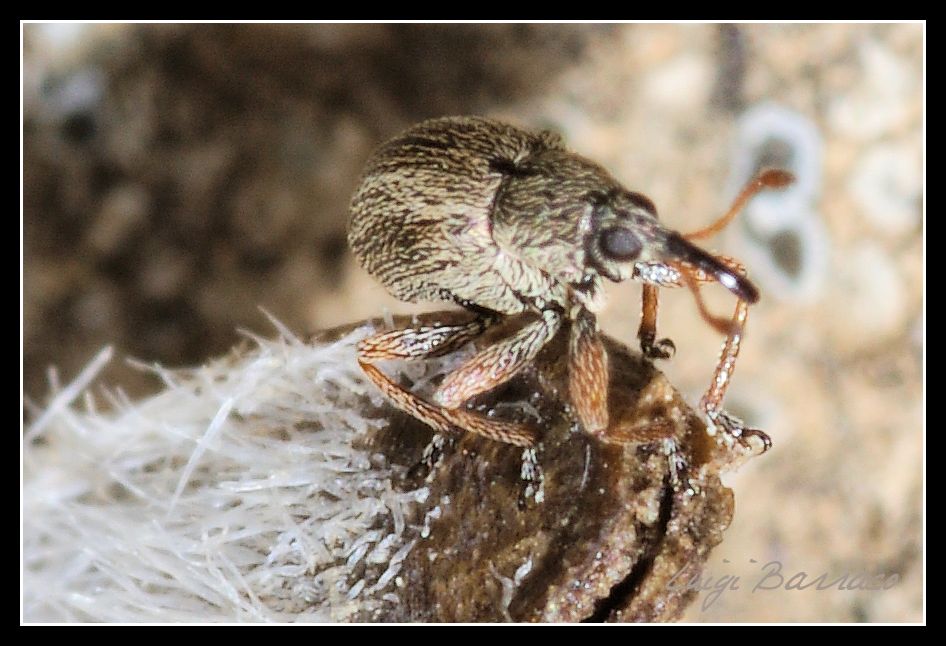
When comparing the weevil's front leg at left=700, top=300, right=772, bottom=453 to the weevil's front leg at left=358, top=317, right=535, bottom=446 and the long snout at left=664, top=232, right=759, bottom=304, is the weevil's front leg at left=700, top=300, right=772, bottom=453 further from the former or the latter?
the weevil's front leg at left=358, top=317, right=535, bottom=446

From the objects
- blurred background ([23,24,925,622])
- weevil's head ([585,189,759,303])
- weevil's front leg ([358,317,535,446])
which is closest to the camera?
weevil's front leg ([358,317,535,446])

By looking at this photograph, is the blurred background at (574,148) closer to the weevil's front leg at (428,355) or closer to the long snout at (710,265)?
the weevil's front leg at (428,355)

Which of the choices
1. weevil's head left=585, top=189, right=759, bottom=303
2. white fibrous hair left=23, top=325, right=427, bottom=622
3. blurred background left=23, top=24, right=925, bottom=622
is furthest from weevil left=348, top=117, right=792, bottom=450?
blurred background left=23, top=24, right=925, bottom=622

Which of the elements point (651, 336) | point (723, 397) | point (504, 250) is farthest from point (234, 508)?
point (723, 397)

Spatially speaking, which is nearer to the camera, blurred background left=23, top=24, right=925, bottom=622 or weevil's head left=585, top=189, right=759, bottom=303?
weevil's head left=585, top=189, right=759, bottom=303

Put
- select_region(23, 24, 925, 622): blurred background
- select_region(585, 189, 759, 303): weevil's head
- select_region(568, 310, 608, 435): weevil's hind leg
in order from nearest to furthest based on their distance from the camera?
select_region(568, 310, 608, 435): weevil's hind leg, select_region(585, 189, 759, 303): weevil's head, select_region(23, 24, 925, 622): blurred background

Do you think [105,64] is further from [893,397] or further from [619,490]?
[893,397]
